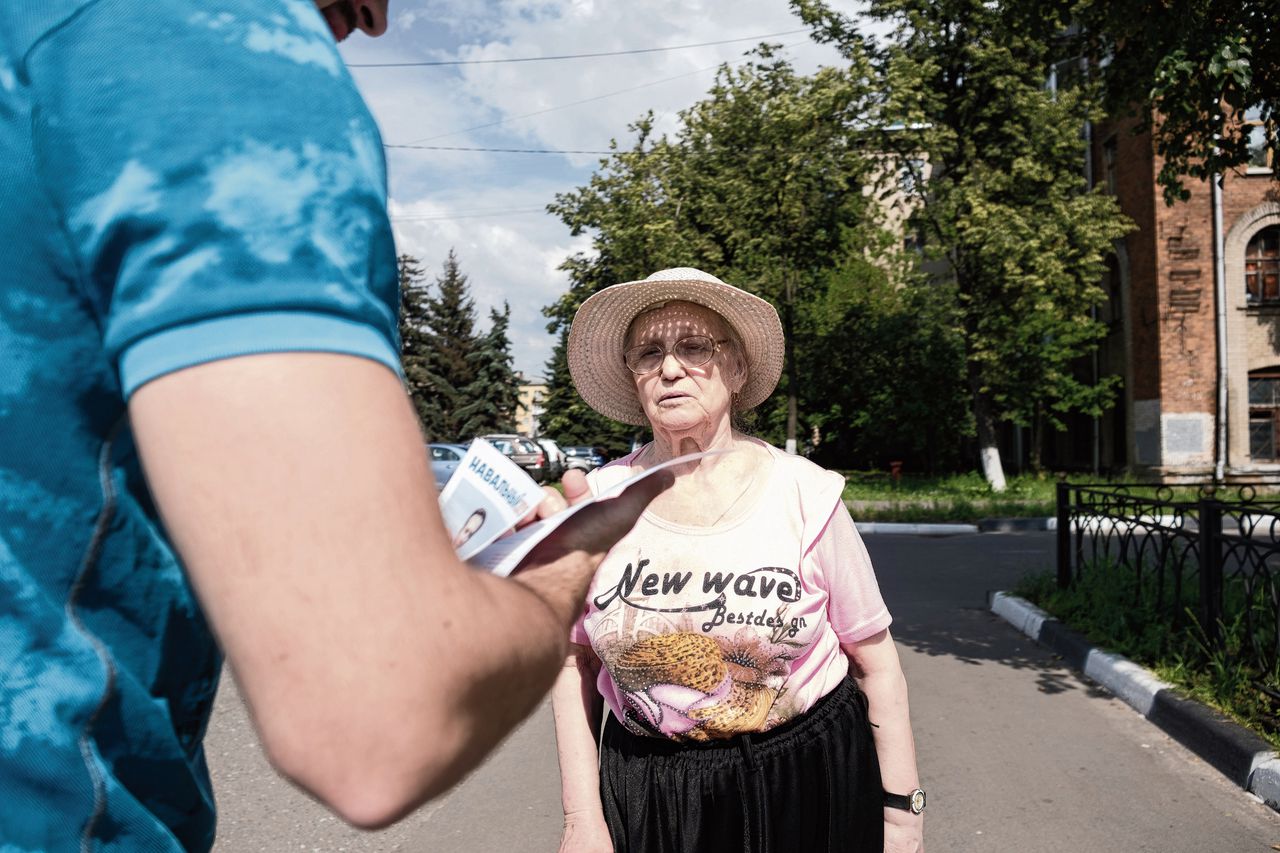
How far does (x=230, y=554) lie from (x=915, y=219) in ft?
81.5

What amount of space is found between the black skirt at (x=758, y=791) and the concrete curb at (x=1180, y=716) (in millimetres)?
3308

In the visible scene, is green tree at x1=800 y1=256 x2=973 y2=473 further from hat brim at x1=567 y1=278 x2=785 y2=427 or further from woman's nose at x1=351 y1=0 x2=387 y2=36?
woman's nose at x1=351 y1=0 x2=387 y2=36

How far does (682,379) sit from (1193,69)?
4938 mm

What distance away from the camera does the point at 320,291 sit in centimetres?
61

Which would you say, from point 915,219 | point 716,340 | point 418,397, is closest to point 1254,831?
point 716,340

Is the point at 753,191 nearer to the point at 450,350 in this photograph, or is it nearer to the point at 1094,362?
the point at 1094,362

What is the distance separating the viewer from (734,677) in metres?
2.31

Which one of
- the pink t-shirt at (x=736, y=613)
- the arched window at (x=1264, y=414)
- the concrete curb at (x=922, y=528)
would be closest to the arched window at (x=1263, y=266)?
the arched window at (x=1264, y=414)

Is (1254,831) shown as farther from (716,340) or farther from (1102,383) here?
(1102,383)

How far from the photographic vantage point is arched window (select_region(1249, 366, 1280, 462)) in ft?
82.2

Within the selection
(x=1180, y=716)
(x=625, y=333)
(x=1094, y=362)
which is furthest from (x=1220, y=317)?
(x=625, y=333)

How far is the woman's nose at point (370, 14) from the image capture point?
0.84 meters

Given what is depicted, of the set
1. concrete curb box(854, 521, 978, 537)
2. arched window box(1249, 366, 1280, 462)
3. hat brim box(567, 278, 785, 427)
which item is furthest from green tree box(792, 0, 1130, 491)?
hat brim box(567, 278, 785, 427)

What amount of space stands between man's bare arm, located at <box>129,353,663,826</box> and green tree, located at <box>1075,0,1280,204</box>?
6460 mm
